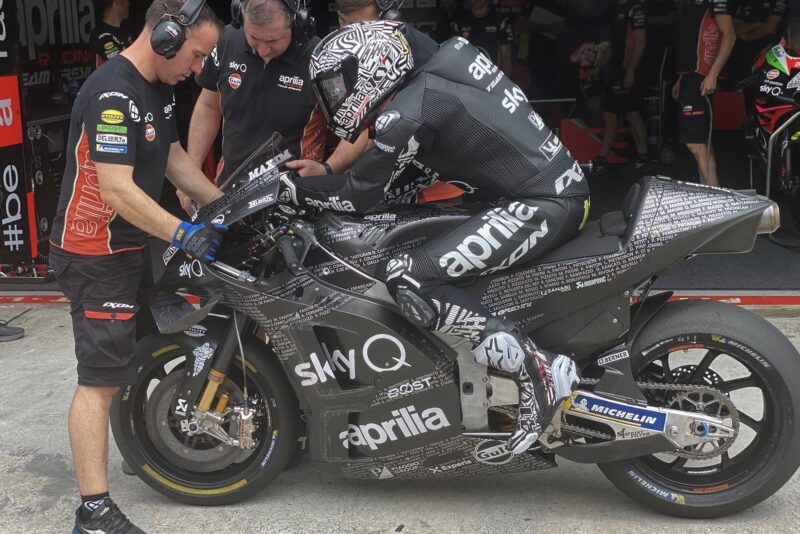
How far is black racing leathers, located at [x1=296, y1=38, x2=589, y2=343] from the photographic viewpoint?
3.29 metres

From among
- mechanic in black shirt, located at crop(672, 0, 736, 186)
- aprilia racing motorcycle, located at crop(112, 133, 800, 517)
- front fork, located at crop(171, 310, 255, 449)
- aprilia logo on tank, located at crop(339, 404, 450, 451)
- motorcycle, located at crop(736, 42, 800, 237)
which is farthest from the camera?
mechanic in black shirt, located at crop(672, 0, 736, 186)

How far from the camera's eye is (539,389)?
3.35 m

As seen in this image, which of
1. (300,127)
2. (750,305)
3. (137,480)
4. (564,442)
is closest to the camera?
(564,442)

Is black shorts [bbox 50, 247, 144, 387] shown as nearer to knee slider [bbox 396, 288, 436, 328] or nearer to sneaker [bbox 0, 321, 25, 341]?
knee slider [bbox 396, 288, 436, 328]

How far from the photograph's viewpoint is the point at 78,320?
3.56m

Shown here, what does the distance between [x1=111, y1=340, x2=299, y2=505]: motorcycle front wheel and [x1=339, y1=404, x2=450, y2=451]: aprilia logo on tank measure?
10.1 inches

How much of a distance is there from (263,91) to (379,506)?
1.86m

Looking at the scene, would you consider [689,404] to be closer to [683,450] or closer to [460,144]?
[683,450]

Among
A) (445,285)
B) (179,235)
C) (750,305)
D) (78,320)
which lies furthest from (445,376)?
(750,305)

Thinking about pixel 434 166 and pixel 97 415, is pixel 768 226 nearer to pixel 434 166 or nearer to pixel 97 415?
pixel 434 166

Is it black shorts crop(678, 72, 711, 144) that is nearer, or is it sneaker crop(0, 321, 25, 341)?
sneaker crop(0, 321, 25, 341)

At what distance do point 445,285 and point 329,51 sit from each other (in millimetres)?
861

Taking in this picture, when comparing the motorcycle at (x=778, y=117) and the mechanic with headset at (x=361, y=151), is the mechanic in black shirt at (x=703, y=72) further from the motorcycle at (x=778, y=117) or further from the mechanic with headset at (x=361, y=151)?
the mechanic with headset at (x=361, y=151)

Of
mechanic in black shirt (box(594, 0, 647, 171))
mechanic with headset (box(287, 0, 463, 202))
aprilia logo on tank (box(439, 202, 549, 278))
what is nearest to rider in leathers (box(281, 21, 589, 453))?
aprilia logo on tank (box(439, 202, 549, 278))
